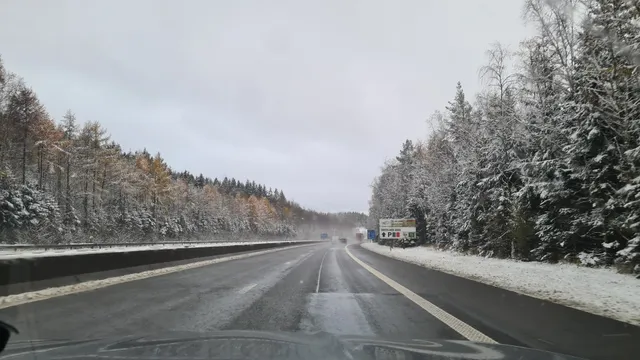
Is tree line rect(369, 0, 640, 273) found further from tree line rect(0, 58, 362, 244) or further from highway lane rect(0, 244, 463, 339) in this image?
tree line rect(0, 58, 362, 244)

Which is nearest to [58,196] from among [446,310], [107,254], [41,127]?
[41,127]

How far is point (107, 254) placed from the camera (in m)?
15.6

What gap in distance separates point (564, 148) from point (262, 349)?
2045 cm

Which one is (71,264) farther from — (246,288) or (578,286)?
(578,286)

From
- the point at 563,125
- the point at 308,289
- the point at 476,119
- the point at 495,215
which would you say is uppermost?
the point at 476,119

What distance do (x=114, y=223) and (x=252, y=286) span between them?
196 feet

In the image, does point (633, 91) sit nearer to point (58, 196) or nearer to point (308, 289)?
point (308, 289)

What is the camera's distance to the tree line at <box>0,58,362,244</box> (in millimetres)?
43000

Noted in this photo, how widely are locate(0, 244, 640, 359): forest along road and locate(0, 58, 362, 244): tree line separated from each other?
2905 centimetres

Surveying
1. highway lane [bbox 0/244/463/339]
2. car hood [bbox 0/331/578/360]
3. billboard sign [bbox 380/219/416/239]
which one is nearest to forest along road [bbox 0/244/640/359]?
highway lane [bbox 0/244/463/339]

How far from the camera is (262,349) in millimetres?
3975

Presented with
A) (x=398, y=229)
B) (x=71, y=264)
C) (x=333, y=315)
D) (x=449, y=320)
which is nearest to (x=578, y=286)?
(x=449, y=320)

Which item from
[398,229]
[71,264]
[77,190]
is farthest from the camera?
[77,190]

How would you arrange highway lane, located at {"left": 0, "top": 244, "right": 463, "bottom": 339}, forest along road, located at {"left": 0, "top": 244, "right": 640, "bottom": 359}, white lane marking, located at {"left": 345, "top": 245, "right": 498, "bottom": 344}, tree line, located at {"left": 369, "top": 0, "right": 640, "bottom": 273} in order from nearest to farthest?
white lane marking, located at {"left": 345, "top": 245, "right": 498, "bottom": 344}, forest along road, located at {"left": 0, "top": 244, "right": 640, "bottom": 359}, highway lane, located at {"left": 0, "top": 244, "right": 463, "bottom": 339}, tree line, located at {"left": 369, "top": 0, "right": 640, "bottom": 273}
